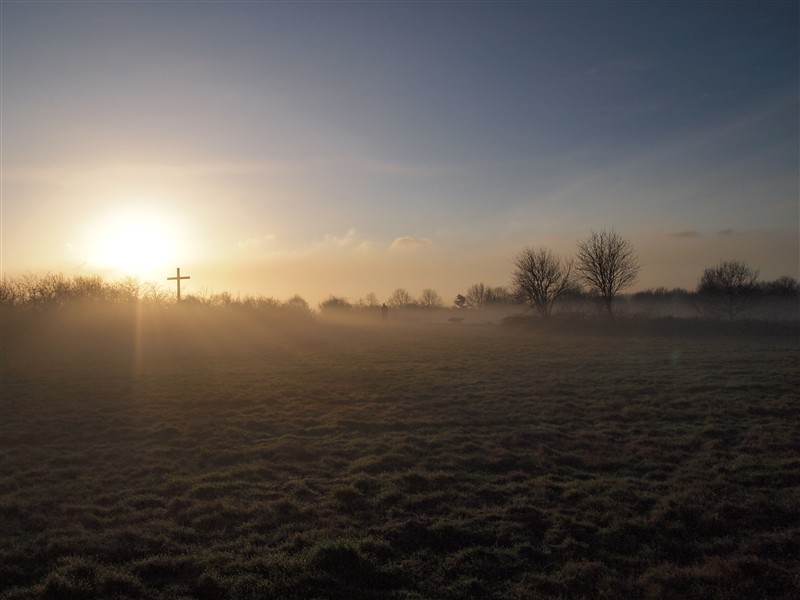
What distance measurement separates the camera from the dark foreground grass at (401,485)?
5629 millimetres

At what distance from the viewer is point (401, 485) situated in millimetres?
8438

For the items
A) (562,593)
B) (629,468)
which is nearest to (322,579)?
(562,593)

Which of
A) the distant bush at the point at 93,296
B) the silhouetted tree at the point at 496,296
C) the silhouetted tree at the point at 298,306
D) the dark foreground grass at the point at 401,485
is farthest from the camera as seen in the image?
the silhouetted tree at the point at 496,296

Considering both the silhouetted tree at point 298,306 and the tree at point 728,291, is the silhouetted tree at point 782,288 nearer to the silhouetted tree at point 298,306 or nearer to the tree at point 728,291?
the tree at point 728,291

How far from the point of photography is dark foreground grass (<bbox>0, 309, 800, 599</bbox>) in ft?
18.5

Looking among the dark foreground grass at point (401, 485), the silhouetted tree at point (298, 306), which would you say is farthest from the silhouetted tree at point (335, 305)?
the dark foreground grass at point (401, 485)

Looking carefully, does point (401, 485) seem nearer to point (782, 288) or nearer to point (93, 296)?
point (93, 296)

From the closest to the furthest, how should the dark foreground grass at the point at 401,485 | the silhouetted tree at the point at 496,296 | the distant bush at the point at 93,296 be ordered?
the dark foreground grass at the point at 401,485, the distant bush at the point at 93,296, the silhouetted tree at the point at 496,296

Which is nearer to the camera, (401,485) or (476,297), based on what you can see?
(401,485)

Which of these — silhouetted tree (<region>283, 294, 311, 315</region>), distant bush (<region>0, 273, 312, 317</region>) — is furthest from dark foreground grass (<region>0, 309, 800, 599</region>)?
silhouetted tree (<region>283, 294, 311, 315</region>)

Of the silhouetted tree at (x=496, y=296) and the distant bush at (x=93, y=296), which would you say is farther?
the silhouetted tree at (x=496, y=296)

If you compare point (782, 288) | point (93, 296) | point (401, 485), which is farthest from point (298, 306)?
point (782, 288)

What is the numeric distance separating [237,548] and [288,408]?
26.7ft

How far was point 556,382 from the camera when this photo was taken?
1792cm
